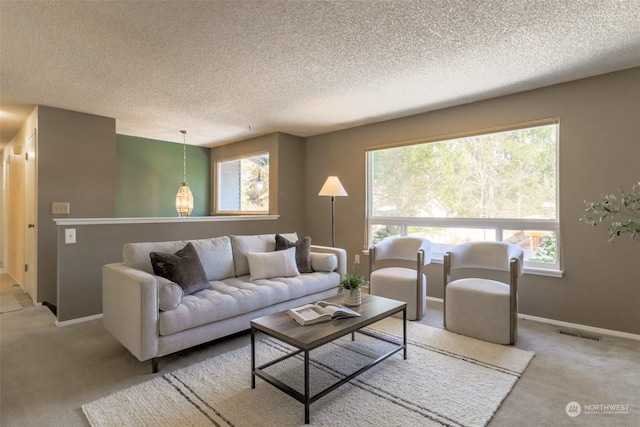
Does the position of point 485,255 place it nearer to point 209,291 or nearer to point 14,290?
point 209,291

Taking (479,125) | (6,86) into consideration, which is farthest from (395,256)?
(6,86)

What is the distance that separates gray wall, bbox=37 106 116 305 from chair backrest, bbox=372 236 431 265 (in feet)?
11.6

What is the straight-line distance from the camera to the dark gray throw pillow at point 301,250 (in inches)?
138

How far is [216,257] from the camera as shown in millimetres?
3141

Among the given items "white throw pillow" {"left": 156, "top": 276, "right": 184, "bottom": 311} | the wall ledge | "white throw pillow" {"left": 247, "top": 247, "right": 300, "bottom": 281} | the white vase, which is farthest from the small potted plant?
the wall ledge

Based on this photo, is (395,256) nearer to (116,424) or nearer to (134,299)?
(134,299)

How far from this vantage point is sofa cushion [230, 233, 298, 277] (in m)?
3.34

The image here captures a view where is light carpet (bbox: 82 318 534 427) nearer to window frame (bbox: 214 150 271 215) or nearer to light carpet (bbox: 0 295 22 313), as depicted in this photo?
light carpet (bbox: 0 295 22 313)

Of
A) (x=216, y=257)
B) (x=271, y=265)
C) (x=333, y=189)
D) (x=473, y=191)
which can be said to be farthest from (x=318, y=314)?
(x=473, y=191)

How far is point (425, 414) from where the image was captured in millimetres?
1801

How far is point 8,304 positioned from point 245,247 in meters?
3.12

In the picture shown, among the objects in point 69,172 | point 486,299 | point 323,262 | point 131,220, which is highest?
point 69,172

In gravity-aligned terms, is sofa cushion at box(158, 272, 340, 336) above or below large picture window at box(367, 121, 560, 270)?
below

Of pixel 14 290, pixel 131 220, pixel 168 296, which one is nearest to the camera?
pixel 168 296
